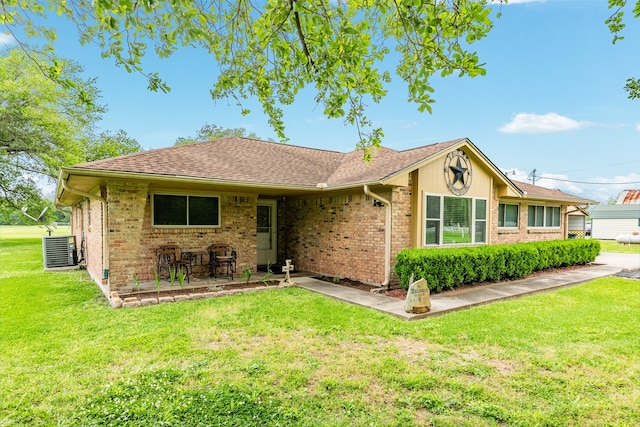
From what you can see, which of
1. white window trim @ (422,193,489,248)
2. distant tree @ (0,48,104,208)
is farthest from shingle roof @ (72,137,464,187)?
distant tree @ (0,48,104,208)

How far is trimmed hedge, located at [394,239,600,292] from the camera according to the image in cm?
795

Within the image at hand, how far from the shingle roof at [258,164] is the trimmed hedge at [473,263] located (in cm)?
214

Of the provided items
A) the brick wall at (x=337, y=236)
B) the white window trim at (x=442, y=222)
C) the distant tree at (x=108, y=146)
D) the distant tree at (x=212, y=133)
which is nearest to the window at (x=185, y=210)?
the brick wall at (x=337, y=236)

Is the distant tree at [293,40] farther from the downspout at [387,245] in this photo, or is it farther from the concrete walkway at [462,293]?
the downspout at [387,245]

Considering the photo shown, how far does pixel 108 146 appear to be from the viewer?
Result: 86.9 ft


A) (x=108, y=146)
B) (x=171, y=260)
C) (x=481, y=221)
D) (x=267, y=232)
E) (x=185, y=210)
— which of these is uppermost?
(x=108, y=146)

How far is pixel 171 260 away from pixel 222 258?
50.1 inches

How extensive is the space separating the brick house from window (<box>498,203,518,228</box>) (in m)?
1.11

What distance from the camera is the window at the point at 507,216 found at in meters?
12.7

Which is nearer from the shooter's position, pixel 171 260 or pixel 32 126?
pixel 171 260

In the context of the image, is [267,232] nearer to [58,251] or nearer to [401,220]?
[401,220]

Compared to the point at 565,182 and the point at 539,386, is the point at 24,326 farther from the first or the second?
the point at 565,182

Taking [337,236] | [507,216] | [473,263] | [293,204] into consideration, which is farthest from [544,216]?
[293,204]

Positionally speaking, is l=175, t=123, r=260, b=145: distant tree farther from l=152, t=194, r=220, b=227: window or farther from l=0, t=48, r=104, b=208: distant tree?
l=152, t=194, r=220, b=227: window
